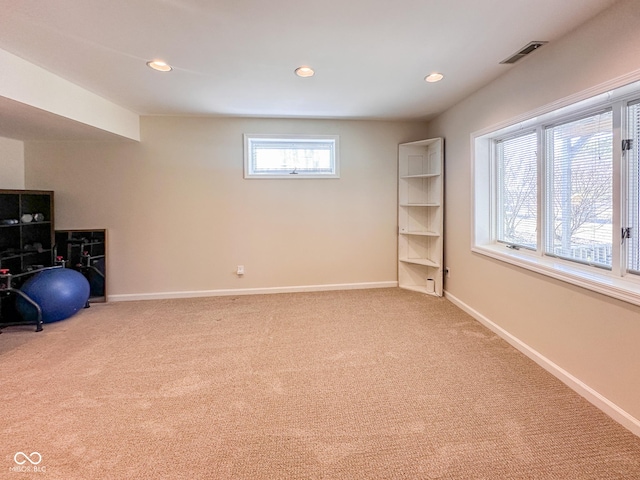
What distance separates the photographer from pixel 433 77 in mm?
2904

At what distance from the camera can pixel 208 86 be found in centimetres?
304

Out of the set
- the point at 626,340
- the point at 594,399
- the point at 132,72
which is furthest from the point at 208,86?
the point at 594,399

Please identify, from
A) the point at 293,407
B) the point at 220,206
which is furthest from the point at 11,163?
the point at 293,407

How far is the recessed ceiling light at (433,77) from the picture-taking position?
2.86 metres

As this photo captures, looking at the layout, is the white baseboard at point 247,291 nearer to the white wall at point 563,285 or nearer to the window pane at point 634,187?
the white wall at point 563,285

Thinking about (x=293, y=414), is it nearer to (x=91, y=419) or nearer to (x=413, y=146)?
(x=91, y=419)

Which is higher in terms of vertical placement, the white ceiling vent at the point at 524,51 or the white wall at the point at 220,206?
the white ceiling vent at the point at 524,51

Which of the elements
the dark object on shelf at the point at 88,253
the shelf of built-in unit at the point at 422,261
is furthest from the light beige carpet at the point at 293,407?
the shelf of built-in unit at the point at 422,261

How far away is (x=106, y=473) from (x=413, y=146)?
4.57 m

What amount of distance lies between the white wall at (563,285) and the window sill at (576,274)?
0.19 feet

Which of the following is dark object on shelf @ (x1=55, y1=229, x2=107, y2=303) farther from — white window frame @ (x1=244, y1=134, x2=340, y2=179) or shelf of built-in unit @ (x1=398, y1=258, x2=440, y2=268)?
shelf of built-in unit @ (x1=398, y1=258, x2=440, y2=268)

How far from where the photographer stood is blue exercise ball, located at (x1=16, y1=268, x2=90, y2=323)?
324 centimetres

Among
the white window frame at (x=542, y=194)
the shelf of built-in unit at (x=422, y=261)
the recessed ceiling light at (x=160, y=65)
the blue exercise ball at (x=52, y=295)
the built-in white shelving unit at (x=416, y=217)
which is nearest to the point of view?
the white window frame at (x=542, y=194)

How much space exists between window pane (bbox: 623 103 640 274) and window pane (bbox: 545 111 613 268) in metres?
0.12
